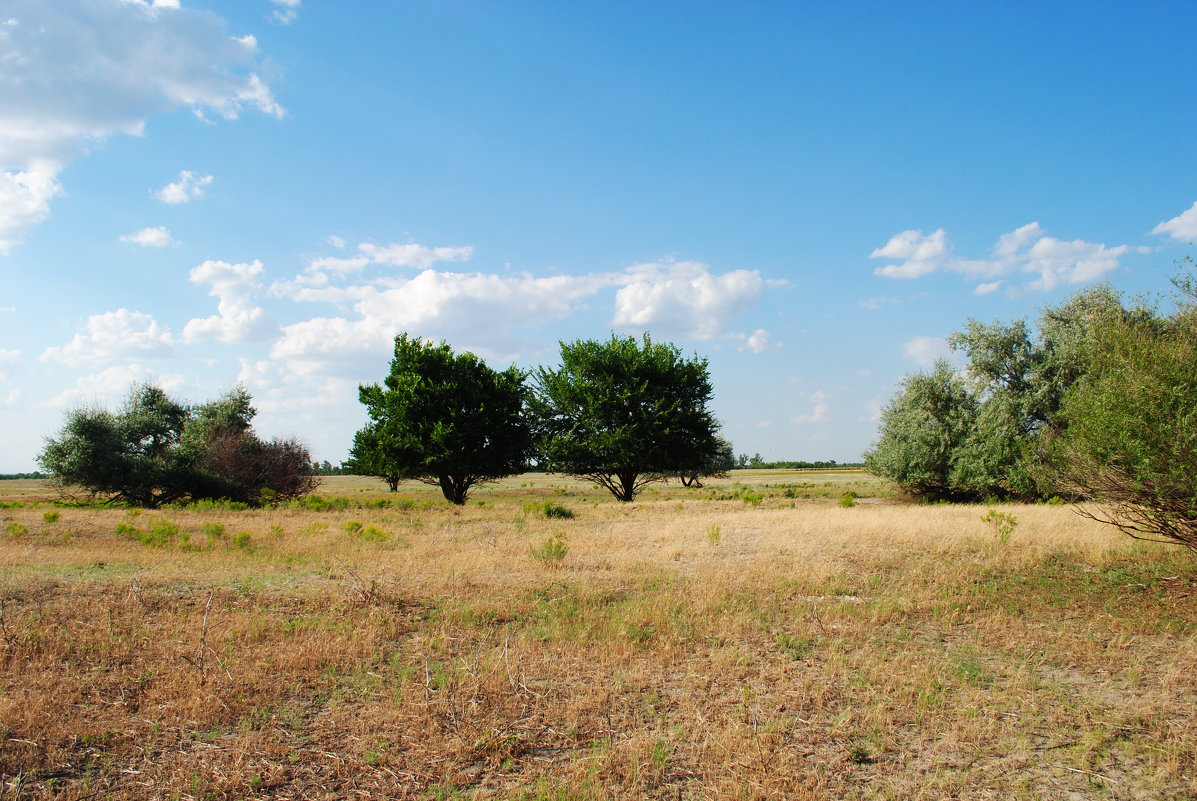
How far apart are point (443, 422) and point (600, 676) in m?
32.2

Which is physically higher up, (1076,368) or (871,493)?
(1076,368)

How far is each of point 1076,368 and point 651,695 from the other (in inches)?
1412

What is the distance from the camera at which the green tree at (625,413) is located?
127 ft

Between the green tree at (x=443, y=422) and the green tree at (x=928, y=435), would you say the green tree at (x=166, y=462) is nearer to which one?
the green tree at (x=443, y=422)

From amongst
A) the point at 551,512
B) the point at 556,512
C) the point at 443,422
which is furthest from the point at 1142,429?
the point at 443,422

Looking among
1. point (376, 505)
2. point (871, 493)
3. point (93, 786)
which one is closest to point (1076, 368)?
point (871, 493)

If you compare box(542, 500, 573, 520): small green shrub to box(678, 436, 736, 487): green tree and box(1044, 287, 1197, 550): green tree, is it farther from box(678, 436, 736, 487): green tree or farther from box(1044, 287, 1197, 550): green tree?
box(1044, 287, 1197, 550): green tree

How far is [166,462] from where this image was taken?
4028 centimetres

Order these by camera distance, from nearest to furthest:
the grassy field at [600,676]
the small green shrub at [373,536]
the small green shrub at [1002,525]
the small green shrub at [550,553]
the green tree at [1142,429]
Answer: the grassy field at [600,676], the green tree at [1142,429], the small green shrub at [550,553], the small green shrub at [1002,525], the small green shrub at [373,536]

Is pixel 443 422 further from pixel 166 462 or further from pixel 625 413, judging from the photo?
pixel 166 462

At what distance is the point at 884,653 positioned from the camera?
8.99 meters

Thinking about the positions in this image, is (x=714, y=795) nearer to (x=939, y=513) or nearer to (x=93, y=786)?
(x=93, y=786)

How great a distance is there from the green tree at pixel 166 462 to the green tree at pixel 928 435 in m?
38.1

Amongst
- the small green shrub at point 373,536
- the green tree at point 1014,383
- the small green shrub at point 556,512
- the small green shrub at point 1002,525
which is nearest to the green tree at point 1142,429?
the small green shrub at point 1002,525
